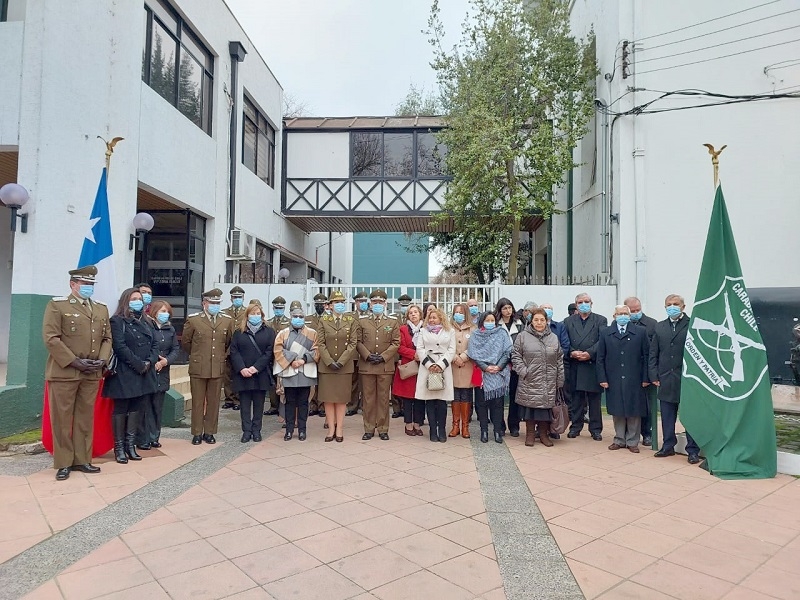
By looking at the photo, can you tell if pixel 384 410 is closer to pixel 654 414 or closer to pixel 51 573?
pixel 654 414

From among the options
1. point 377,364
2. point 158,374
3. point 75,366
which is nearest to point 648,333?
point 377,364

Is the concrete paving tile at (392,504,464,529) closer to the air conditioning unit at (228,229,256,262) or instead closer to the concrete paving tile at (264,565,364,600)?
the concrete paving tile at (264,565,364,600)

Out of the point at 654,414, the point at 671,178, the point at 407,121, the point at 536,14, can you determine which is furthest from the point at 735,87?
the point at 407,121

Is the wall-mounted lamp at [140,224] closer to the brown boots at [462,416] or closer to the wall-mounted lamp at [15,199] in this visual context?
the wall-mounted lamp at [15,199]

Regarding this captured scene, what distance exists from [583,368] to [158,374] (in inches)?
201

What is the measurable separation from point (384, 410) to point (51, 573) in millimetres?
4214

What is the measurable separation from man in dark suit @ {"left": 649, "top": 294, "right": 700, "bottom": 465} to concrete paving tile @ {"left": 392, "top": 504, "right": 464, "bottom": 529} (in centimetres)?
314

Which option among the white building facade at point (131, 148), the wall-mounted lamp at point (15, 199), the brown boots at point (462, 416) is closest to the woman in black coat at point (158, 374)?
the white building facade at point (131, 148)

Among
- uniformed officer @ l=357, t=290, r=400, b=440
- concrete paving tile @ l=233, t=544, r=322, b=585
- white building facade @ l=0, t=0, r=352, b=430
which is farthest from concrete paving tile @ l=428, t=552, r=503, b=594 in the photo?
white building facade @ l=0, t=0, r=352, b=430

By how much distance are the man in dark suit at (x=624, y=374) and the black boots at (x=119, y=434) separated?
535 centimetres

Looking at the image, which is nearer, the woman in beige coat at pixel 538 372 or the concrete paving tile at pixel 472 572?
the concrete paving tile at pixel 472 572

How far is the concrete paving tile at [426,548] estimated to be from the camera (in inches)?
139

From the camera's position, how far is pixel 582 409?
7465mm

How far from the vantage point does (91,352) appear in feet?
17.5
